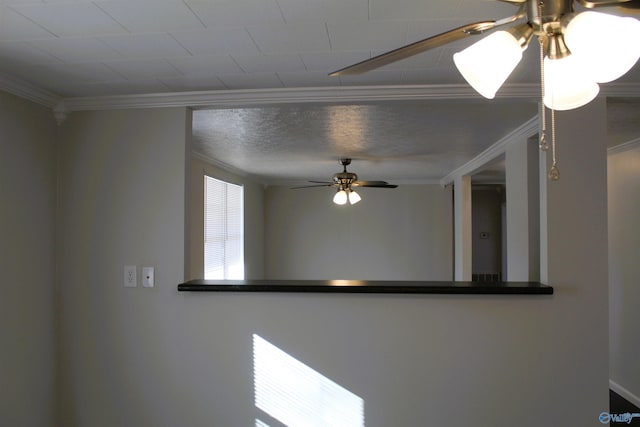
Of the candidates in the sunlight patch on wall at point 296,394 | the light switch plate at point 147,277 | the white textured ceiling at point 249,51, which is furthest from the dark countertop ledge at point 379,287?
the white textured ceiling at point 249,51

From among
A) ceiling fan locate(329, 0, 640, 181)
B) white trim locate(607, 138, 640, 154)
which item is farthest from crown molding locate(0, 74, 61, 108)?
white trim locate(607, 138, 640, 154)

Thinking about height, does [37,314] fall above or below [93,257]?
below

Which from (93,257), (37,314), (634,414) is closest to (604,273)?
(634,414)

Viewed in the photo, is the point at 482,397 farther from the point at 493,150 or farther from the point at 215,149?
the point at 215,149

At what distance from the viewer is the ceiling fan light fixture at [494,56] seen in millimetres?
805

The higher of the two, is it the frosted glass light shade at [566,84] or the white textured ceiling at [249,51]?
the white textured ceiling at [249,51]

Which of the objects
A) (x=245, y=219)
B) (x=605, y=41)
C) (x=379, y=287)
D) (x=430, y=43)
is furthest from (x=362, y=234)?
(x=605, y=41)

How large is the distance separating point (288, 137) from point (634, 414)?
143 inches

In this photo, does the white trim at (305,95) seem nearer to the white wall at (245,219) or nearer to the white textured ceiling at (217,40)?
the white textured ceiling at (217,40)

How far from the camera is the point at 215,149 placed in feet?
11.9

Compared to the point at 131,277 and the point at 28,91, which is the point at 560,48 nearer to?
the point at 131,277

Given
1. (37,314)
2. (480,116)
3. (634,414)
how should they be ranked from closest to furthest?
(37,314), (480,116), (634,414)

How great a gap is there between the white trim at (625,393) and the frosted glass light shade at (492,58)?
3848mm

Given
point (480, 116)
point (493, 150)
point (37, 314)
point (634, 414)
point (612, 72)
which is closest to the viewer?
point (612, 72)
